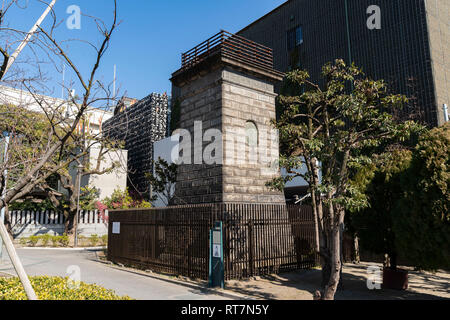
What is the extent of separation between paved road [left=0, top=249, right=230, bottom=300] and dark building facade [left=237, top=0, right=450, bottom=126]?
14143 millimetres

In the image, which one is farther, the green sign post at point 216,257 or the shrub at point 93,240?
the shrub at point 93,240

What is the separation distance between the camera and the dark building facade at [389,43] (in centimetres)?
1981

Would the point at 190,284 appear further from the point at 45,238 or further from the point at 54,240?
the point at 45,238

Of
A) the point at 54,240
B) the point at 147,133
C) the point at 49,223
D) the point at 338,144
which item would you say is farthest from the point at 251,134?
the point at 147,133

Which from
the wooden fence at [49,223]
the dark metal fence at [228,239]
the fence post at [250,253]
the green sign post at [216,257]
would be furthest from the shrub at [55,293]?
the wooden fence at [49,223]

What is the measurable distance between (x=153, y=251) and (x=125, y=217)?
2724 mm

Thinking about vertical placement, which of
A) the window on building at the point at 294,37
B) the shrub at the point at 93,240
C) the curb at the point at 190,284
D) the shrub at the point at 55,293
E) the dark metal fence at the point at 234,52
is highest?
the window on building at the point at 294,37

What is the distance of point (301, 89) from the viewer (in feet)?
88.9

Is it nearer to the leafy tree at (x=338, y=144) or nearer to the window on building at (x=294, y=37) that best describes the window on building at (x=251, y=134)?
the leafy tree at (x=338, y=144)

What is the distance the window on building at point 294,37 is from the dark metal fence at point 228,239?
18012mm

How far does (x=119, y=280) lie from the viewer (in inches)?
452
